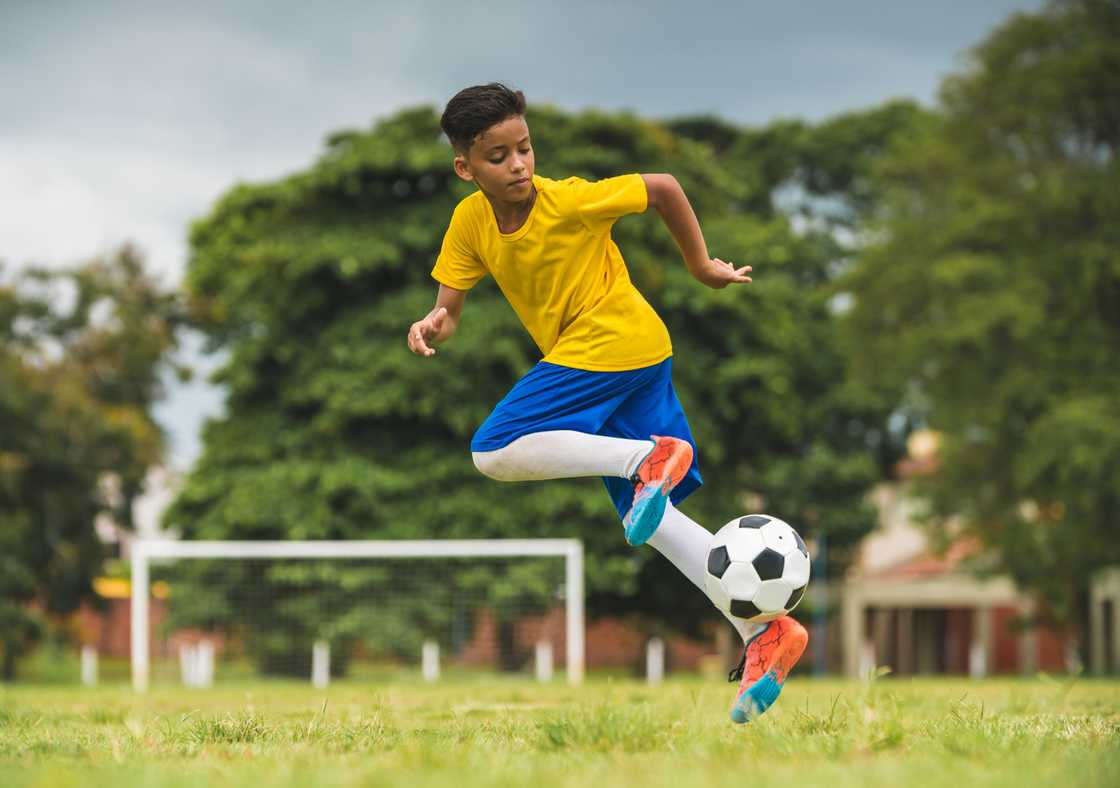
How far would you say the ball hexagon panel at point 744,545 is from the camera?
4.49 meters

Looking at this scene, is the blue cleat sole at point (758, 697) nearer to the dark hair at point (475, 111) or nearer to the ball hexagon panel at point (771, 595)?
the ball hexagon panel at point (771, 595)

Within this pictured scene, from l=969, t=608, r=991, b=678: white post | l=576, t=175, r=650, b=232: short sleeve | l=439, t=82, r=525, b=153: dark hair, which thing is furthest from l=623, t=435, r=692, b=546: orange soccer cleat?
l=969, t=608, r=991, b=678: white post

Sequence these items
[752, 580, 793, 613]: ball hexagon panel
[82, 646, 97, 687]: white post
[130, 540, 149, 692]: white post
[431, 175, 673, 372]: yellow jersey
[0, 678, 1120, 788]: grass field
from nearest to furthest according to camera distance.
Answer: [0, 678, 1120, 788]: grass field < [752, 580, 793, 613]: ball hexagon panel < [431, 175, 673, 372]: yellow jersey < [130, 540, 149, 692]: white post < [82, 646, 97, 687]: white post

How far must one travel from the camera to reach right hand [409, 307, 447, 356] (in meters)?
4.77

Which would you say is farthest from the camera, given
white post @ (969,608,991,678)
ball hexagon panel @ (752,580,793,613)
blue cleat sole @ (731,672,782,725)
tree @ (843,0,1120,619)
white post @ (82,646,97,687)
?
white post @ (969,608,991,678)

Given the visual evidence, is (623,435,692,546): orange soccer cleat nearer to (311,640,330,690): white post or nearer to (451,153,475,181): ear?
(451,153,475,181): ear

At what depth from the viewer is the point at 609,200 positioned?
4445 millimetres

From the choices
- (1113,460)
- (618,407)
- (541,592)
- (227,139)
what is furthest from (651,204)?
(227,139)

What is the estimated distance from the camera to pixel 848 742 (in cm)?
334

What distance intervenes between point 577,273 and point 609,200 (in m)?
0.29

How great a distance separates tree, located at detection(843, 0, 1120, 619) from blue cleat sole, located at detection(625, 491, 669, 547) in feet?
62.1

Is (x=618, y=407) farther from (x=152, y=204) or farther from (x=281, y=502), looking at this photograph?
(x=152, y=204)

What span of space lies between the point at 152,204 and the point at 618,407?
107ft

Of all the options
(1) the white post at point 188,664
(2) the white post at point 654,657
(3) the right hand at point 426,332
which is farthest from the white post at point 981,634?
(3) the right hand at point 426,332
